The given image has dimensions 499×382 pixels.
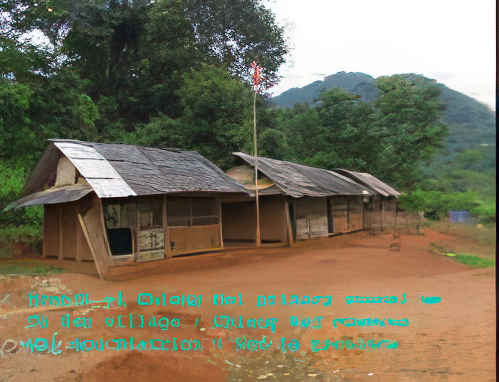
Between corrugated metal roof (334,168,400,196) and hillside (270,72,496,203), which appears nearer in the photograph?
hillside (270,72,496,203)

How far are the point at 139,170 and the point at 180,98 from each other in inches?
313

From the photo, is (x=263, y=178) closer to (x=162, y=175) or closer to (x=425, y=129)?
(x=162, y=175)

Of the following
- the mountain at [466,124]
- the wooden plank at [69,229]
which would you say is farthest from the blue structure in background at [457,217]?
the wooden plank at [69,229]

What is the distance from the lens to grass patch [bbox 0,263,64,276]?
8242 mm

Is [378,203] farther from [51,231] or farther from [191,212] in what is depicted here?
[51,231]

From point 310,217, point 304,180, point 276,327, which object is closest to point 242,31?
point 304,180

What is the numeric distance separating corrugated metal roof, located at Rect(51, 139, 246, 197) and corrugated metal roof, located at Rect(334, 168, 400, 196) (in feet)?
19.0

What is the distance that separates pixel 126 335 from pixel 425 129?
9.54m

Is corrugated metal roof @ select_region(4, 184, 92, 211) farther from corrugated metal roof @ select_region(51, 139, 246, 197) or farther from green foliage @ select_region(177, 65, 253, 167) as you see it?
green foliage @ select_region(177, 65, 253, 167)

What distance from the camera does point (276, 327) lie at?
16.2ft

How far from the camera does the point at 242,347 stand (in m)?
4.35

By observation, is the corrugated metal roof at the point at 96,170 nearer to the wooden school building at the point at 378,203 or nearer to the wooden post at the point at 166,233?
the wooden post at the point at 166,233

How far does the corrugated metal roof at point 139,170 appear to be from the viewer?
27.3ft

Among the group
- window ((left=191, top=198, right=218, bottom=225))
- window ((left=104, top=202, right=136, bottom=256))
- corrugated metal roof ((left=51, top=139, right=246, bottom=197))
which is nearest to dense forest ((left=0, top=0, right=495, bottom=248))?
corrugated metal roof ((left=51, top=139, right=246, bottom=197))
